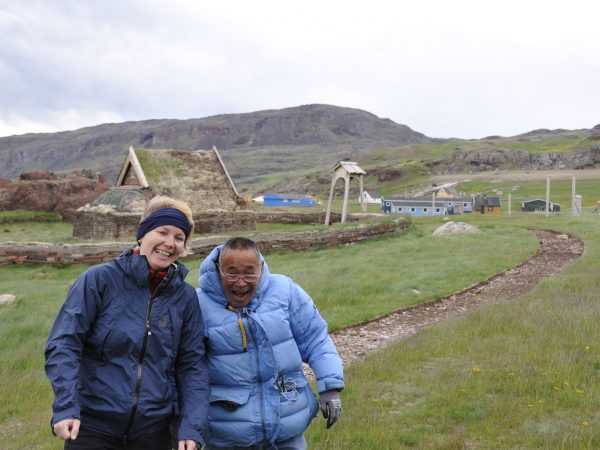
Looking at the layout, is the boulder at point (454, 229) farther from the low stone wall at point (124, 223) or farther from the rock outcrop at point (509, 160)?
the rock outcrop at point (509, 160)

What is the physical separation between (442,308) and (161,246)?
8529 mm

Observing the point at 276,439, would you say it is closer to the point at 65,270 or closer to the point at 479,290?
the point at 479,290

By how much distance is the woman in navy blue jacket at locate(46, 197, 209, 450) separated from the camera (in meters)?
2.88

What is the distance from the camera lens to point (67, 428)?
2.72 metres

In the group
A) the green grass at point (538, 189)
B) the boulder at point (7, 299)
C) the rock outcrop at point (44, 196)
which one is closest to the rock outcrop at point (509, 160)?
the green grass at point (538, 189)

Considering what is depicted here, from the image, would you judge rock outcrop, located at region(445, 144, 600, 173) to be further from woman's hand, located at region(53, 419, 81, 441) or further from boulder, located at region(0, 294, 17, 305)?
woman's hand, located at region(53, 419, 81, 441)

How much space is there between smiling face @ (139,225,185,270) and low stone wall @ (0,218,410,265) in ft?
47.0

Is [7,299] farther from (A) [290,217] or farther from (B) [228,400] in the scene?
(A) [290,217]

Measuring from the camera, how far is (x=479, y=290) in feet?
40.1

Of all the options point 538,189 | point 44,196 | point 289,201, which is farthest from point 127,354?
point 538,189

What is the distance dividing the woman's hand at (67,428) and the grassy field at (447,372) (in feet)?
8.13

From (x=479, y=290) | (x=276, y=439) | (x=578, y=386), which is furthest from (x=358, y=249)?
(x=276, y=439)

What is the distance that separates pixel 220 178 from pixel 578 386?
22169 mm

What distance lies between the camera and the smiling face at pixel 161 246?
3.22 m
